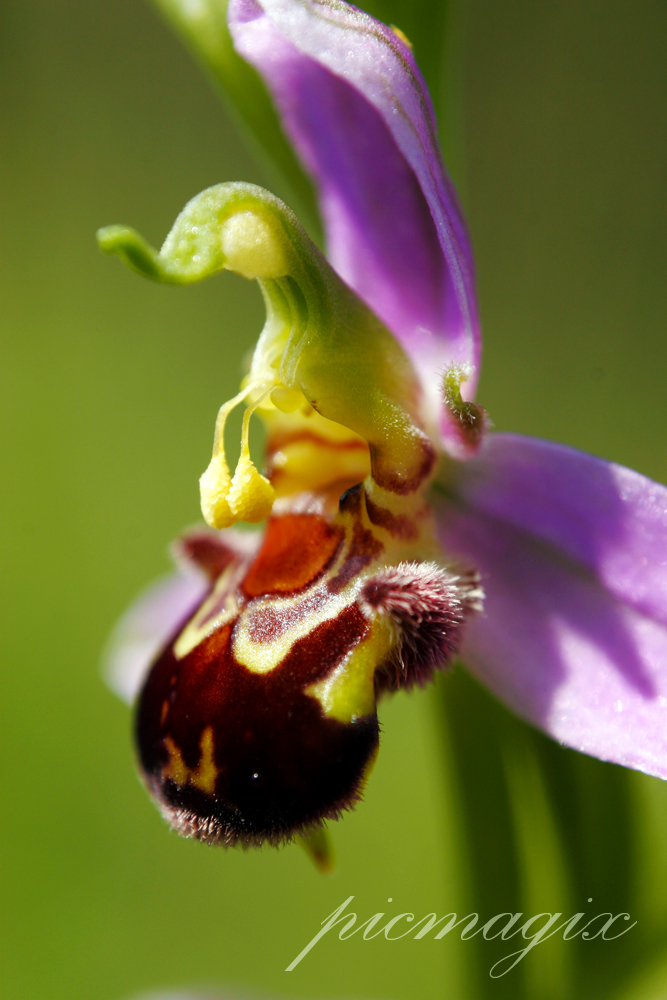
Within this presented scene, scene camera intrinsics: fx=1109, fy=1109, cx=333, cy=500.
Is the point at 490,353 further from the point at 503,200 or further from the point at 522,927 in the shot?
the point at 522,927

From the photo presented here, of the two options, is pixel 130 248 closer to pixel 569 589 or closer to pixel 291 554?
pixel 291 554

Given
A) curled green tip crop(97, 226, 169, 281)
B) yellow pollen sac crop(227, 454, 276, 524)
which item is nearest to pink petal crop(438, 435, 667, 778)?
yellow pollen sac crop(227, 454, 276, 524)

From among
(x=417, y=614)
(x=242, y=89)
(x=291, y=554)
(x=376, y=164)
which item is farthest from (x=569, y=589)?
(x=242, y=89)

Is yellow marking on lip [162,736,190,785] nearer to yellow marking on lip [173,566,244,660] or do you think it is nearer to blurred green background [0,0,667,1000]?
yellow marking on lip [173,566,244,660]

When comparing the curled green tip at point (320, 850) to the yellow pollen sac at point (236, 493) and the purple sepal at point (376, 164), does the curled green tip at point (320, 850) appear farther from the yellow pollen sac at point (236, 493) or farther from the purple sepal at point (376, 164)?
the purple sepal at point (376, 164)

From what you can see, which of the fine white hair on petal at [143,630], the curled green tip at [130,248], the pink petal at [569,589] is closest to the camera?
the curled green tip at [130,248]

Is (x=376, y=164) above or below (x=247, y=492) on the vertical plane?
above

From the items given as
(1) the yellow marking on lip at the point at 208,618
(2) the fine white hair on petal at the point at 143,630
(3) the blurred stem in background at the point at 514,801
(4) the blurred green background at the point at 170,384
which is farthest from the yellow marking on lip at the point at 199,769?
(4) the blurred green background at the point at 170,384

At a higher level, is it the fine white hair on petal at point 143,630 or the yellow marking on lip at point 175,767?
the fine white hair on petal at point 143,630
